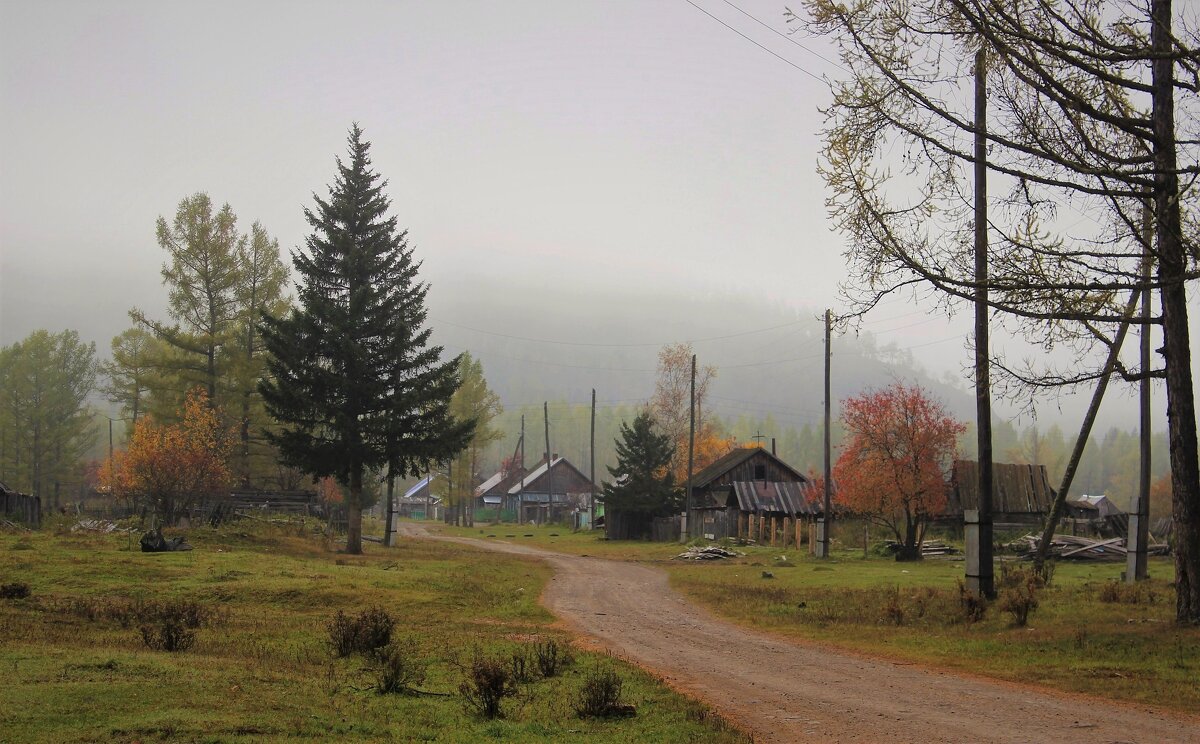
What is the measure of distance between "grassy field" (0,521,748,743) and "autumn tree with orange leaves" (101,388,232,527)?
1202cm

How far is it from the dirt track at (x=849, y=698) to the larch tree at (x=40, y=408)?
64571mm

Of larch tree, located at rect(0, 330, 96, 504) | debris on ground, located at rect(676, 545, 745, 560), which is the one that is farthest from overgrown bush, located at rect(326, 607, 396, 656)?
larch tree, located at rect(0, 330, 96, 504)

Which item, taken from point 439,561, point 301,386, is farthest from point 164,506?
point 439,561

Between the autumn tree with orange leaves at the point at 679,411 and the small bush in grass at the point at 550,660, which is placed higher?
the autumn tree with orange leaves at the point at 679,411

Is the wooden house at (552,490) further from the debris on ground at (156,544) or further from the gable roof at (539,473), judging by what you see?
the debris on ground at (156,544)

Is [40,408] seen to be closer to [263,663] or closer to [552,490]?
[552,490]

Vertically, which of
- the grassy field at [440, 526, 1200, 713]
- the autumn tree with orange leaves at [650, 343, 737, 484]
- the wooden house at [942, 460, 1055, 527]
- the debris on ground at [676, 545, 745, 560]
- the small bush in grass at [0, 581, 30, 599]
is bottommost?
the debris on ground at [676, 545, 745, 560]

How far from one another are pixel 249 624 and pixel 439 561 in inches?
715

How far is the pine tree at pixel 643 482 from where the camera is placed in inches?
2317

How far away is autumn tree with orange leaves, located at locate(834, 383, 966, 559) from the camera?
3875cm

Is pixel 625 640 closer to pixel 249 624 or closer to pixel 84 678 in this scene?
pixel 249 624

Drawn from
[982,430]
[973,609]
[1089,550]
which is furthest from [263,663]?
[1089,550]

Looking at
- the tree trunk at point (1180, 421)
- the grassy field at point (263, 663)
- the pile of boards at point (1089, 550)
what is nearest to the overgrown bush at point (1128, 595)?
the tree trunk at point (1180, 421)

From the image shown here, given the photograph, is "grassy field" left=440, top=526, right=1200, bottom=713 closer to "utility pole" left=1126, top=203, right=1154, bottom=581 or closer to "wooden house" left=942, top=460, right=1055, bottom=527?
"utility pole" left=1126, top=203, right=1154, bottom=581
